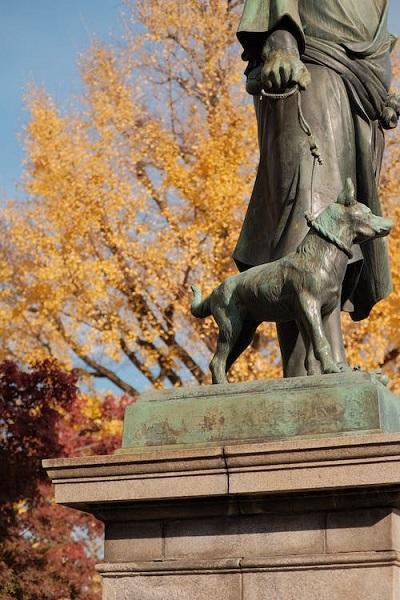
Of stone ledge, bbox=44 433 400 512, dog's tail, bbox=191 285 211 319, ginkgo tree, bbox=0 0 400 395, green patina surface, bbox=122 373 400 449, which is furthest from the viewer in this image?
ginkgo tree, bbox=0 0 400 395

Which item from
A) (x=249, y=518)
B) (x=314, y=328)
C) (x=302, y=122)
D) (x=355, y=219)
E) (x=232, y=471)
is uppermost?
(x=302, y=122)

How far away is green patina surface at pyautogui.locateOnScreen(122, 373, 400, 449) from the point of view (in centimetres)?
475

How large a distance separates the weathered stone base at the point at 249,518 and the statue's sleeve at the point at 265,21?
2491mm

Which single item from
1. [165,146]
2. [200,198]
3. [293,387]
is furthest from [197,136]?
[293,387]

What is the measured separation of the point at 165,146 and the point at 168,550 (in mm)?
13920

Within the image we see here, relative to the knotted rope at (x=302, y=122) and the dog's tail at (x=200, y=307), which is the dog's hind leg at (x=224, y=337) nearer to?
the dog's tail at (x=200, y=307)

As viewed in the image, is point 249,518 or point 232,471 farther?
point 249,518

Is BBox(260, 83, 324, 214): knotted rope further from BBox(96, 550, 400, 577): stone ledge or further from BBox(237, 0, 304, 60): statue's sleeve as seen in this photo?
BBox(96, 550, 400, 577): stone ledge

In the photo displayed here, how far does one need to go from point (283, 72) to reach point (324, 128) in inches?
18.3

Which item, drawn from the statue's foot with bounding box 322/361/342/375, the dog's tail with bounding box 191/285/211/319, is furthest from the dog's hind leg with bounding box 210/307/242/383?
the statue's foot with bounding box 322/361/342/375

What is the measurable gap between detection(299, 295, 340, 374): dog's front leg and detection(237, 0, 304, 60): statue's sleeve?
5.55 ft

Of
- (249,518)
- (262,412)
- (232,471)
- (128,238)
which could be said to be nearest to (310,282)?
(262,412)

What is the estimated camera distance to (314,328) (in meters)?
5.11

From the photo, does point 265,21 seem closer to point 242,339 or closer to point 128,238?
point 242,339
